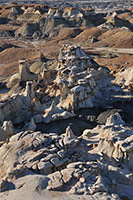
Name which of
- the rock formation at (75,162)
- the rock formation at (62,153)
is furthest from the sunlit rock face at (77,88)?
the rock formation at (75,162)

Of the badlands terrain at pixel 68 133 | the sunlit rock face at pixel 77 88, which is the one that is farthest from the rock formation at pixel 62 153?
the sunlit rock face at pixel 77 88

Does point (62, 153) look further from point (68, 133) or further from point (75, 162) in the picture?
point (68, 133)

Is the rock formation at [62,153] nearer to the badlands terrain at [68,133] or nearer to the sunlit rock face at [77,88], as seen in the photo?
the badlands terrain at [68,133]

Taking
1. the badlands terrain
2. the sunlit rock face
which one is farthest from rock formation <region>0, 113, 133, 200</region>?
the sunlit rock face

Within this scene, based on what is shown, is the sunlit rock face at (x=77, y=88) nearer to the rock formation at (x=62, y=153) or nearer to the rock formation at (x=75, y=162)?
the rock formation at (x=62, y=153)

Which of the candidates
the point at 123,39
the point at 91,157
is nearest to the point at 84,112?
the point at 91,157

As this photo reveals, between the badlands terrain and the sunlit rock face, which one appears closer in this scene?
the badlands terrain

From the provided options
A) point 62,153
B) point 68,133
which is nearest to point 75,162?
point 62,153

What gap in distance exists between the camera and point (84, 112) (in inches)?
1168

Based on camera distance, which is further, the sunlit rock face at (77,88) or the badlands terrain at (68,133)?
the sunlit rock face at (77,88)

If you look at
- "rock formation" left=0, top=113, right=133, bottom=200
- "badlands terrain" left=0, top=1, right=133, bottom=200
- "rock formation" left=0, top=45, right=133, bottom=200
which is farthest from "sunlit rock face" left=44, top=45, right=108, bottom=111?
"rock formation" left=0, top=113, right=133, bottom=200

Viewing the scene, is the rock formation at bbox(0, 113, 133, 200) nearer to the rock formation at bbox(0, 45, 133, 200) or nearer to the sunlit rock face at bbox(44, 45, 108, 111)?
the rock formation at bbox(0, 45, 133, 200)

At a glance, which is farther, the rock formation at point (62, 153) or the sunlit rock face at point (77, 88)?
the sunlit rock face at point (77, 88)

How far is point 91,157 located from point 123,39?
216 ft
